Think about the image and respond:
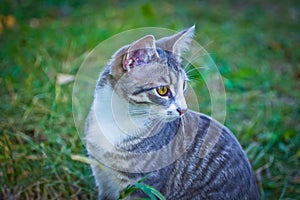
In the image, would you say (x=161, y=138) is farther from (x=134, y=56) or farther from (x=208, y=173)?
(x=134, y=56)

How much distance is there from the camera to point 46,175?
266 centimetres

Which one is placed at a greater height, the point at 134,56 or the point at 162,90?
the point at 134,56

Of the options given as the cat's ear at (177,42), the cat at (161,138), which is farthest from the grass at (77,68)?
the cat's ear at (177,42)

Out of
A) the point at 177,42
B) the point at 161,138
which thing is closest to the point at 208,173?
the point at 161,138

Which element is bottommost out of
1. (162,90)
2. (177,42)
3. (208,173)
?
(208,173)

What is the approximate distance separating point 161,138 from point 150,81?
28 cm

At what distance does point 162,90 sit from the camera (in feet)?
7.14

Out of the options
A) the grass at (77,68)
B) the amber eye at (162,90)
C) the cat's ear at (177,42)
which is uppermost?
the cat's ear at (177,42)

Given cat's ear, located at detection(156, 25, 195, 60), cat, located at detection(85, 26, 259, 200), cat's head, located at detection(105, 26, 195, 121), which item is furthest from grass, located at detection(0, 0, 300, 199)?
cat's ear, located at detection(156, 25, 195, 60)

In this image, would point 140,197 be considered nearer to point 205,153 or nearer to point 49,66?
point 205,153

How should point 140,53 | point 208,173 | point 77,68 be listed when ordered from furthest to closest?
point 77,68 < point 208,173 < point 140,53

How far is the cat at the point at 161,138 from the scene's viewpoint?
7.22ft

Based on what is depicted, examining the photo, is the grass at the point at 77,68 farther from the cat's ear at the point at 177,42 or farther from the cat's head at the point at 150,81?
the cat's ear at the point at 177,42

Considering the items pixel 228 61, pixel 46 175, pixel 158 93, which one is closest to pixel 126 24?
pixel 228 61
